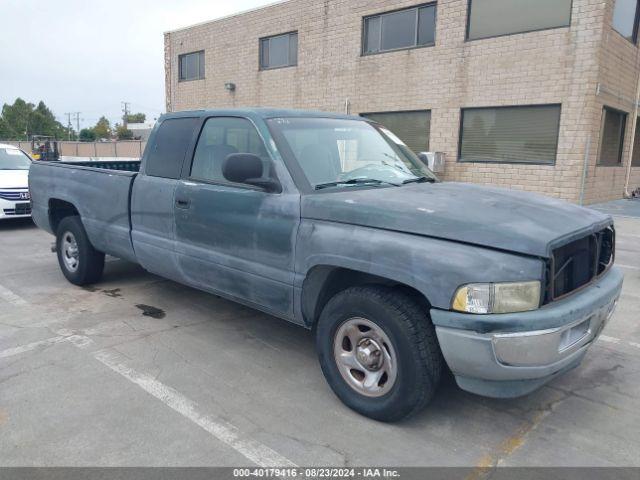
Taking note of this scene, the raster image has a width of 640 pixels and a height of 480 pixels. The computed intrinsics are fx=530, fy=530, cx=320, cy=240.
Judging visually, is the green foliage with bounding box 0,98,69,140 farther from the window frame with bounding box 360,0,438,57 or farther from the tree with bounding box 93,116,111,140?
the window frame with bounding box 360,0,438,57

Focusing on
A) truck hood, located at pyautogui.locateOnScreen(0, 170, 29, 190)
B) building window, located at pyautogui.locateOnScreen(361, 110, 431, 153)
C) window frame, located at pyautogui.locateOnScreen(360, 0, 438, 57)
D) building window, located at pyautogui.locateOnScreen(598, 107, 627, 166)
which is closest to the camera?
truck hood, located at pyautogui.locateOnScreen(0, 170, 29, 190)

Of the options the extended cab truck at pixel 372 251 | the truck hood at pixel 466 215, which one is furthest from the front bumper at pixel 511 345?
the truck hood at pixel 466 215

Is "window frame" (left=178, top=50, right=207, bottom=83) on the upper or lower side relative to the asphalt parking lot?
upper

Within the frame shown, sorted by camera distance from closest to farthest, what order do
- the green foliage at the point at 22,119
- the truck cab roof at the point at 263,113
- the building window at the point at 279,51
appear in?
the truck cab roof at the point at 263,113 < the building window at the point at 279,51 < the green foliage at the point at 22,119

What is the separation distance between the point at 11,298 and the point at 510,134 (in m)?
12.8

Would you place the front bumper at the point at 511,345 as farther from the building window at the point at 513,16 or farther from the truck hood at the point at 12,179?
the building window at the point at 513,16

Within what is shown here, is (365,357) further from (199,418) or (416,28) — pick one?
(416,28)

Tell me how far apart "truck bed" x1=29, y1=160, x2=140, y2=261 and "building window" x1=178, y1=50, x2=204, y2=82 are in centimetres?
1820

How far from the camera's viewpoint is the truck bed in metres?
5.14

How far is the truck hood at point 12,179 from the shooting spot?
32.5 ft

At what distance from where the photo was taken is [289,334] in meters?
4.71

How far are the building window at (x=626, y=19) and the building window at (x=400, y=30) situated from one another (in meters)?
4.77

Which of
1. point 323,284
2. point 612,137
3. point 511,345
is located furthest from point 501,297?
point 612,137

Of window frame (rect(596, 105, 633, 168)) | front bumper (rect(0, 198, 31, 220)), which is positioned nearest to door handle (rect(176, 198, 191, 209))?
front bumper (rect(0, 198, 31, 220))
